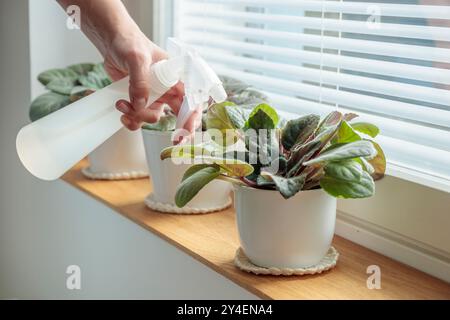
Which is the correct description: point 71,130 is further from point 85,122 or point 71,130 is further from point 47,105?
point 47,105

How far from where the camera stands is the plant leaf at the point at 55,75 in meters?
1.32

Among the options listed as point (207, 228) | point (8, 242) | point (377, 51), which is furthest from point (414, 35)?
point (8, 242)

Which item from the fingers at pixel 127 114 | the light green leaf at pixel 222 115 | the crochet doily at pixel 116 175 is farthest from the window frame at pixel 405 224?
the crochet doily at pixel 116 175

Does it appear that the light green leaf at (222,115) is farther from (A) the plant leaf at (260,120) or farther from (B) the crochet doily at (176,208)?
(B) the crochet doily at (176,208)

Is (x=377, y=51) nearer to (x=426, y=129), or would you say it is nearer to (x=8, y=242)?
(x=426, y=129)

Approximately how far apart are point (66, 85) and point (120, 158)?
0.17 metres

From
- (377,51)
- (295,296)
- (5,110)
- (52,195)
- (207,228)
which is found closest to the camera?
(295,296)

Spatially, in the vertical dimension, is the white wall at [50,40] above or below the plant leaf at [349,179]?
above

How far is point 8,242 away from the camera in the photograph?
1.68m

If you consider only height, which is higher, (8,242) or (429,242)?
(429,242)

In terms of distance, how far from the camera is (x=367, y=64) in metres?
0.94

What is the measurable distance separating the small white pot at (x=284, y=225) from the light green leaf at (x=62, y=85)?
0.53 meters

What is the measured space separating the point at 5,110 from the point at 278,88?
0.75m

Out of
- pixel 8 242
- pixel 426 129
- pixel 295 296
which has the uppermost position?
pixel 426 129
